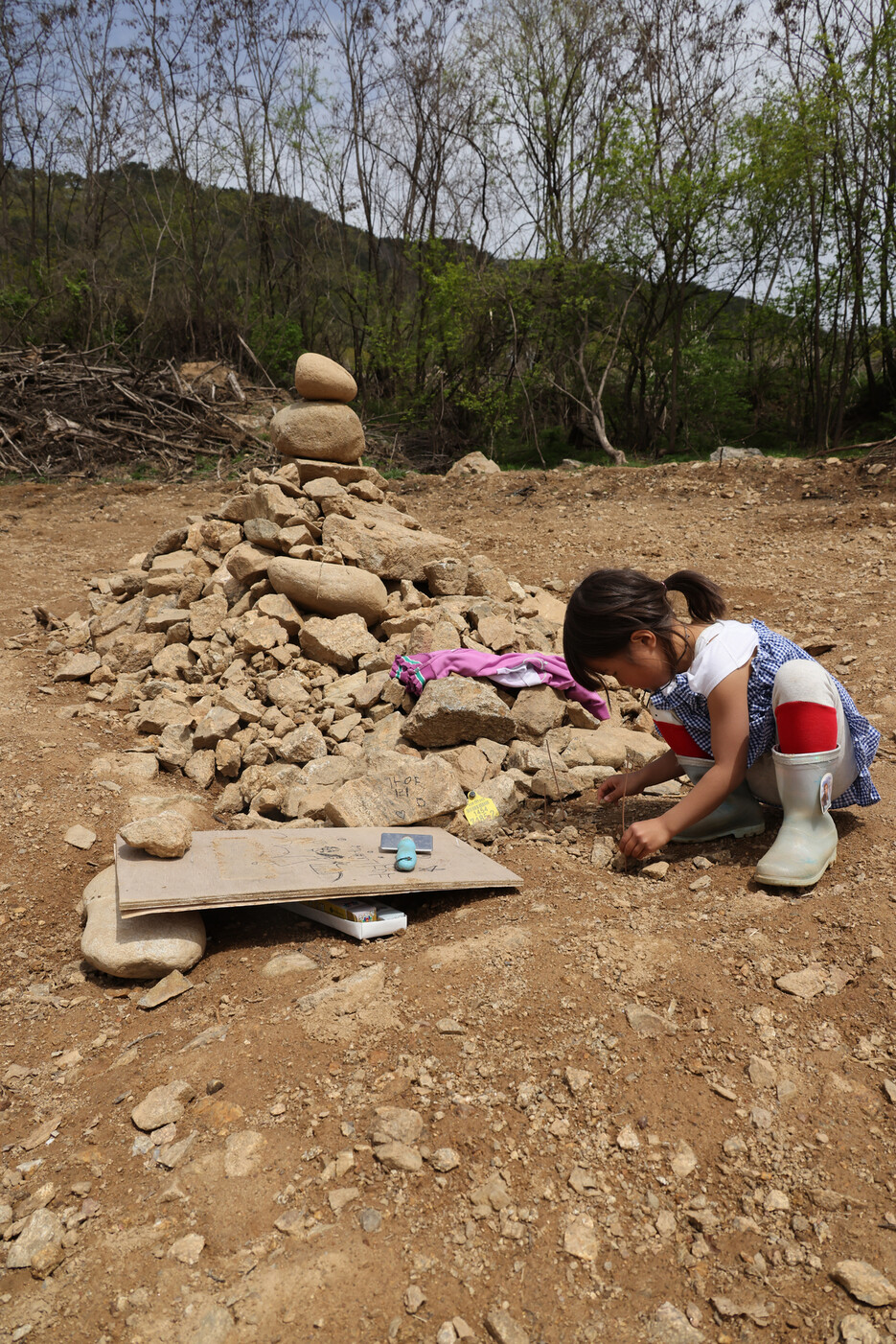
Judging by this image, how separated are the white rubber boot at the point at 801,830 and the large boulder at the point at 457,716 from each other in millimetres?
1599

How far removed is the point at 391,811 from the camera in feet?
10.6

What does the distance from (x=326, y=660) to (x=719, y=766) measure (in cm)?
269

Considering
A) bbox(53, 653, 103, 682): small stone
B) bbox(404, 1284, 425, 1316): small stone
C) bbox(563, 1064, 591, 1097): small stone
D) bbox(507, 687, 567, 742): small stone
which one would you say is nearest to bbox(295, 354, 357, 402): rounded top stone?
bbox(53, 653, 103, 682): small stone

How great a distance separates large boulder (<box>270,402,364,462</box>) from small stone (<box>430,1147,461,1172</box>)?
4894 mm

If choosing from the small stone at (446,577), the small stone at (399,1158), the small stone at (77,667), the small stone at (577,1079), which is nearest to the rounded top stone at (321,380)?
the small stone at (446,577)

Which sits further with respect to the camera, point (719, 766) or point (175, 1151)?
point (719, 766)

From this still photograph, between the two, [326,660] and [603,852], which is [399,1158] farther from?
[326,660]

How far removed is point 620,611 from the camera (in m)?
2.43

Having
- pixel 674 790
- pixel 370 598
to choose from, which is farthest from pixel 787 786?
pixel 370 598

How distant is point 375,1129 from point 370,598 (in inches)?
139

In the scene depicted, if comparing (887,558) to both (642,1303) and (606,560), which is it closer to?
(606,560)

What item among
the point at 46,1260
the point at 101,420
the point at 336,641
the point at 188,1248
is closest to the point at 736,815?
the point at 188,1248

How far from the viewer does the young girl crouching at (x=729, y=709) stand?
2.33 meters

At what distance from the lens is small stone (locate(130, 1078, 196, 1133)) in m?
1.78
